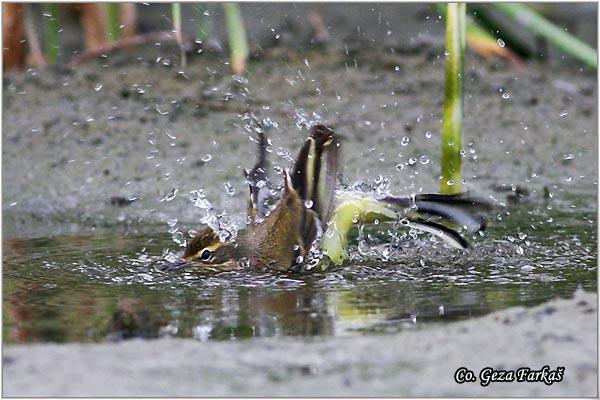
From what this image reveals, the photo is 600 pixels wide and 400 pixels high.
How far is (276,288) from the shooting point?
5.45 metres

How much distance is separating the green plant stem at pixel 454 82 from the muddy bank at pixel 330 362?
1603 millimetres

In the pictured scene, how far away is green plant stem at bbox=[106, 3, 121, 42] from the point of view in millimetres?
9219

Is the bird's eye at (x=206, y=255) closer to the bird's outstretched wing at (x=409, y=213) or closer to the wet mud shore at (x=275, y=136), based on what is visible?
the bird's outstretched wing at (x=409, y=213)

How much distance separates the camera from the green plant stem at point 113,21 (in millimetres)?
9219

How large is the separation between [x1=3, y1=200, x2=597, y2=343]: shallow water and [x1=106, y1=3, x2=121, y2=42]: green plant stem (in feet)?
9.65

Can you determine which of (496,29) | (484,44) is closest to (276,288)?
(484,44)

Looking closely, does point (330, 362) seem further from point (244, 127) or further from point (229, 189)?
point (244, 127)

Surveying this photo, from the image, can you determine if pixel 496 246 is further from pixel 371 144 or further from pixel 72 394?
pixel 72 394

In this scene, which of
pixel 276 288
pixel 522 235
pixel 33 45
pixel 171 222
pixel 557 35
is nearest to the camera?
pixel 276 288

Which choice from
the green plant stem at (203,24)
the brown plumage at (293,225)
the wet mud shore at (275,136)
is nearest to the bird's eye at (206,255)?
the brown plumage at (293,225)

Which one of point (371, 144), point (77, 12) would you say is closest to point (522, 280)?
point (371, 144)

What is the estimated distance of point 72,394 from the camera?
3.85 meters

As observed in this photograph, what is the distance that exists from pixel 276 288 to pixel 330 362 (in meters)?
1.36

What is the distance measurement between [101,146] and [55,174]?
19.3 inches
